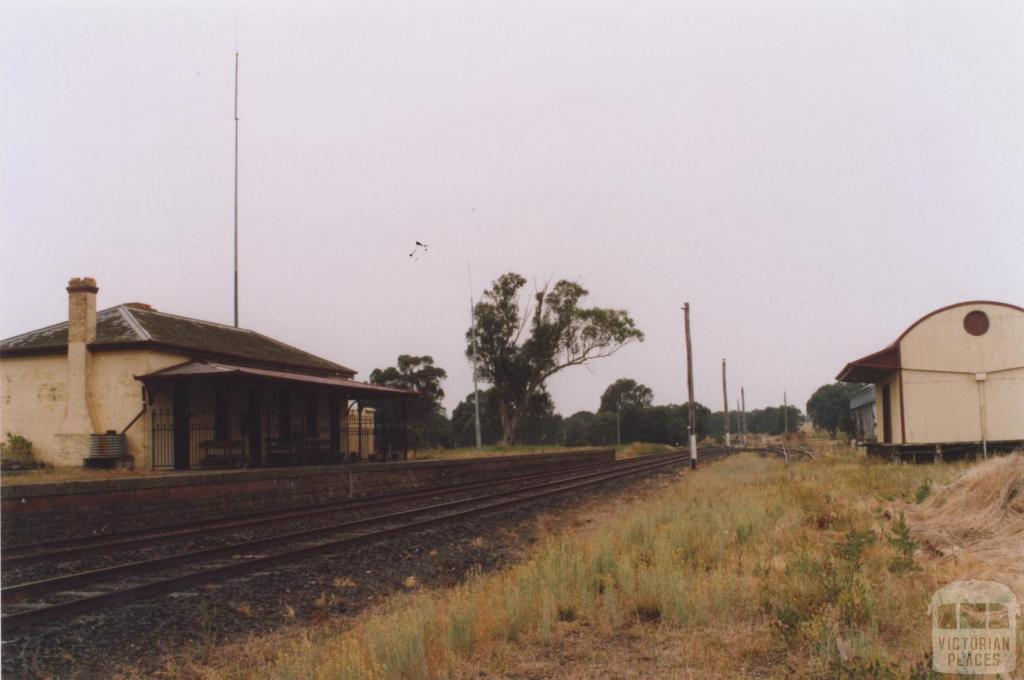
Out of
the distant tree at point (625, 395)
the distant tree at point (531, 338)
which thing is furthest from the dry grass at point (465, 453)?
the distant tree at point (625, 395)

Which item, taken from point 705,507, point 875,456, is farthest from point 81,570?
point 875,456

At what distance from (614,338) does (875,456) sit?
96.7 feet

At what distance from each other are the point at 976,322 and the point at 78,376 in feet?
84.1

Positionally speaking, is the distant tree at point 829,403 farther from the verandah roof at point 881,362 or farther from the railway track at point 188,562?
the railway track at point 188,562

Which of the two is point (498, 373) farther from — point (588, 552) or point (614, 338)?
point (588, 552)

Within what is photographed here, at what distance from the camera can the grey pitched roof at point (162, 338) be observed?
21.8 meters

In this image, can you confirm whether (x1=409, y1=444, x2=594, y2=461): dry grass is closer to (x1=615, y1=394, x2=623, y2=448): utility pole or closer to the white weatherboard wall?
the white weatherboard wall

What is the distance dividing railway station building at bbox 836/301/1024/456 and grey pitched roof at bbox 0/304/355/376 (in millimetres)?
20545

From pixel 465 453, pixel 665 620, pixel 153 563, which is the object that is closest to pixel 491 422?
pixel 465 453

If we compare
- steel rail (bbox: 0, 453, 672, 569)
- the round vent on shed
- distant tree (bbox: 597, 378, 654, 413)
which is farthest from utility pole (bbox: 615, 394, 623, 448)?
steel rail (bbox: 0, 453, 672, 569)

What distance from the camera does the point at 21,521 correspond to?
484 inches

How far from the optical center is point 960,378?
71.8 feet

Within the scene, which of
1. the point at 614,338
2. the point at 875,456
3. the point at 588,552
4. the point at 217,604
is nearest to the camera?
the point at 217,604

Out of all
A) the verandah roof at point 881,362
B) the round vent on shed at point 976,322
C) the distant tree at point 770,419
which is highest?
the round vent on shed at point 976,322
